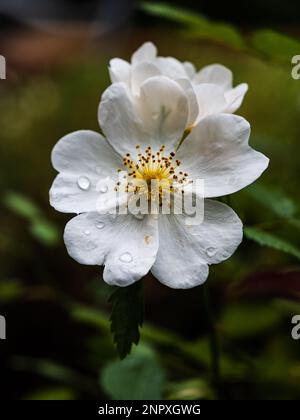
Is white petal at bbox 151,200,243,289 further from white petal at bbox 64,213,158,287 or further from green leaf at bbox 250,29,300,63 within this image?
green leaf at bbox 250,29,300,63

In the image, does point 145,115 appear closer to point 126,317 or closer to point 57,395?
point 126,317

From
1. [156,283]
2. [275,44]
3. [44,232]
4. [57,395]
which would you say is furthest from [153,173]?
[156,283]

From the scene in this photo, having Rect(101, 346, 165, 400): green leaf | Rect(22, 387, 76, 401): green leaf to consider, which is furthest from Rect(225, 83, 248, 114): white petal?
Rect(22, 387, 76, 401): green leaf

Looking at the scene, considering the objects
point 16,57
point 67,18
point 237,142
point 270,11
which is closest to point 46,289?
point 237,142

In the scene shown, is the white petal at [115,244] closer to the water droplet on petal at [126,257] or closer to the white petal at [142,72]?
the water droplet on petal at [126,257]

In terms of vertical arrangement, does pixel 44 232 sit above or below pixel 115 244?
above

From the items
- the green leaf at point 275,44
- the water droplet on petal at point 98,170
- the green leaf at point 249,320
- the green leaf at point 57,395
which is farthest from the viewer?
the green leaf at point 249,320

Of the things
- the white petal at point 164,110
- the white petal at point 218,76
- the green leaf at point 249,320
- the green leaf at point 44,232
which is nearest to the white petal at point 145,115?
the white petal at point 164,110
